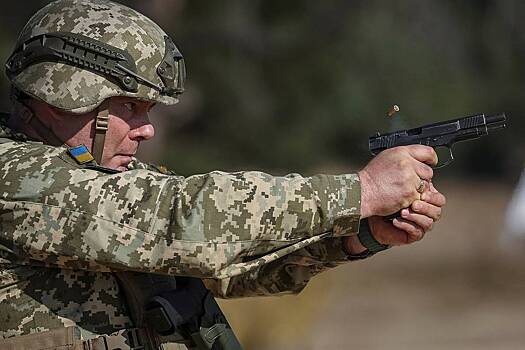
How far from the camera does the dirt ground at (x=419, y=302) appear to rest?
13.6 meters

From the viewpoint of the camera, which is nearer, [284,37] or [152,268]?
[152,268]

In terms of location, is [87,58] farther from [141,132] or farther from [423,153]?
[423,153]

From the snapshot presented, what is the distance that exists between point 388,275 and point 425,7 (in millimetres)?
8134

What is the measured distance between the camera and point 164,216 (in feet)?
13.1

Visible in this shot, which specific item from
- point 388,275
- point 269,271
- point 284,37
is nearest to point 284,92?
point 284,37

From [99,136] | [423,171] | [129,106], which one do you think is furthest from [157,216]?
[423,171]

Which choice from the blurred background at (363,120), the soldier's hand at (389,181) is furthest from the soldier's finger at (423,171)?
the blurred background at (363,120)

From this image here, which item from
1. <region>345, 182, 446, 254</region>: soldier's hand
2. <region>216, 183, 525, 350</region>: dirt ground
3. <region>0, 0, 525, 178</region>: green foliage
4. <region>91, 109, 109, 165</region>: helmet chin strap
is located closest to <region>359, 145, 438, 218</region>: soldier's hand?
<region>345, 182, 446, 254</region>: soldier's hand

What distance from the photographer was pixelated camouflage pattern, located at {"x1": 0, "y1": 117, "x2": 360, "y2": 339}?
399cm

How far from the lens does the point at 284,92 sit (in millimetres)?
23750

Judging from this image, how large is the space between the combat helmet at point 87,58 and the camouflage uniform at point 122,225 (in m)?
0.25

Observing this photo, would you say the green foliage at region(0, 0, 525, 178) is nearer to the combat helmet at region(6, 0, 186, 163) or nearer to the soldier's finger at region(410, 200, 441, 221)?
the combat helmet at region(6, 0, 186, 163)

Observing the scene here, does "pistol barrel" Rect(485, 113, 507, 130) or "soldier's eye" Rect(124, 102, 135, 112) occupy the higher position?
"pistol barrel" Rect(485, 113, 507, 130)

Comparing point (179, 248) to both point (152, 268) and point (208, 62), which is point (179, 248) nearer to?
point (152, 268)
